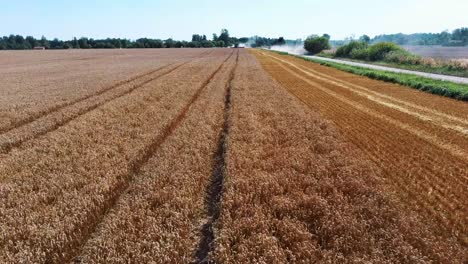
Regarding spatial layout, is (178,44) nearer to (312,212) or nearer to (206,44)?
(206,44)

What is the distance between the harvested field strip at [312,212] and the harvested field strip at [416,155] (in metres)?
0.46

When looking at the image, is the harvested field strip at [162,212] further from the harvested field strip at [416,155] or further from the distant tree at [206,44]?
the distant tree at [206,44]

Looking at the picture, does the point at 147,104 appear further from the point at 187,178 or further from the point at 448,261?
the point at 448,261

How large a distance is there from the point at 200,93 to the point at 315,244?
15.0 meters

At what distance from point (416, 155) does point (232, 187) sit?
543 centimetres

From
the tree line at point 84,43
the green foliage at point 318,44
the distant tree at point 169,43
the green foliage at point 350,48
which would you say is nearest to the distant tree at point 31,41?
the tree line at point 84,43

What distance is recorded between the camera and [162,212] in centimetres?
554

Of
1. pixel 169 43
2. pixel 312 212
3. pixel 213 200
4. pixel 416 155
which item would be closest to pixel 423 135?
pixel 416 155

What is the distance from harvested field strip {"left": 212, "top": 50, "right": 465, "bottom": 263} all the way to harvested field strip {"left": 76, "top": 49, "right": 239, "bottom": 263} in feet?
1.59

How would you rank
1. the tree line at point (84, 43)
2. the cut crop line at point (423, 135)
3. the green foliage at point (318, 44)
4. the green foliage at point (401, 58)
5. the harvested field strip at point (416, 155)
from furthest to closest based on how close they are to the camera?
1. the tree line at point (84, 43)
2. the green foliage at point (318, 44)
3. the green foliage at point (401, 58)
4. the cut crop line at point (423, 135)
5. the harvested field strip at point (416, 155)

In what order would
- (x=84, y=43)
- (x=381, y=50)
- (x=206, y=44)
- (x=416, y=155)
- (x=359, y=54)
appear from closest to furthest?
(x=416, y=155) < (x=381, y=50) < (x=359, y=54) < (x=84, y=43) < (x=206, y=44)

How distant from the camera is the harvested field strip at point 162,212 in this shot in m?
4.50

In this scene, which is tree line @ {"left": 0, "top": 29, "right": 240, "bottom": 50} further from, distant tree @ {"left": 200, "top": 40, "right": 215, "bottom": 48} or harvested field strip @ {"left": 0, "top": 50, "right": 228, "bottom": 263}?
harvested field strip @ {"left": 0, "top": 50, "right": 228, "bottom": 263}

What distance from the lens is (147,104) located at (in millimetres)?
15438
